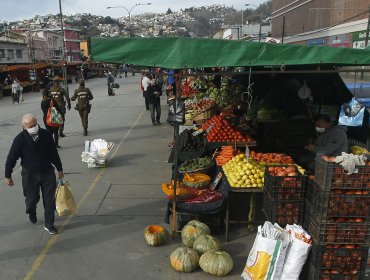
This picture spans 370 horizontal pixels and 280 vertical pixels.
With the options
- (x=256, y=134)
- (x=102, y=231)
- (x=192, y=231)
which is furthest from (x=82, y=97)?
(x=192, y=231)

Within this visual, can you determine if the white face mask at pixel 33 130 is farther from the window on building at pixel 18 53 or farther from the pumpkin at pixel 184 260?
the window on building at pixel 18 53

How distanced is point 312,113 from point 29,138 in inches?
285

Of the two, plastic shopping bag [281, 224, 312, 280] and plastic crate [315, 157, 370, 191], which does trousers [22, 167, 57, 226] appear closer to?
plastic shopping bag [281, 224, 312, 280]

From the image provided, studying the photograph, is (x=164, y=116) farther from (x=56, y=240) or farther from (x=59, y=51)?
(x=59, y=51)

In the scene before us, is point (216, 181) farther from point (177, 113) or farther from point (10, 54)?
point (10, 54)

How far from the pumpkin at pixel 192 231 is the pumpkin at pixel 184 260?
0.34 metres

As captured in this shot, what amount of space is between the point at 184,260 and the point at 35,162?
8.79 ft

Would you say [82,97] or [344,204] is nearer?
[344,204]

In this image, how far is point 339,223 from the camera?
4016 millimetres

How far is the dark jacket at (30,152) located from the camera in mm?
5301

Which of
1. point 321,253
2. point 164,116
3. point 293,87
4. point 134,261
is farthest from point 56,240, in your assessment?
point 164,116

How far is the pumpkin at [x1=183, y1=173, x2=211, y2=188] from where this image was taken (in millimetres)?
6082

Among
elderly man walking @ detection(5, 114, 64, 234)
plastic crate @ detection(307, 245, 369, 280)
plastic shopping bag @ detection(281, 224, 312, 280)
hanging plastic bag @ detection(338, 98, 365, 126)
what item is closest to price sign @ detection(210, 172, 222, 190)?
plastic shopping bag @ detection(281, 224, 312, 280)

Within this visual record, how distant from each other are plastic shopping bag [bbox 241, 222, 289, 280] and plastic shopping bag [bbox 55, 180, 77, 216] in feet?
10.0
